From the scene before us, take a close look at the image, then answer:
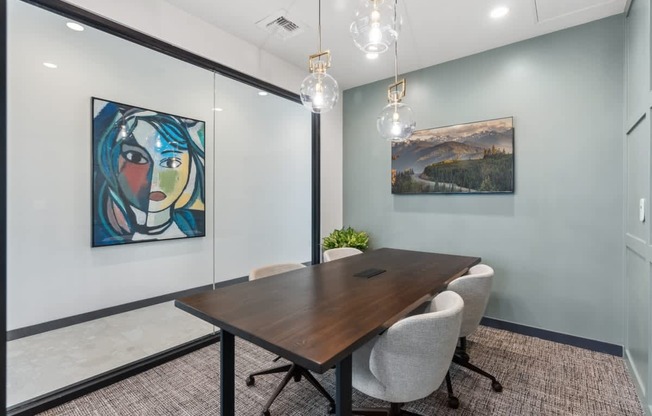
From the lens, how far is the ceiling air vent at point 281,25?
270 centimetres

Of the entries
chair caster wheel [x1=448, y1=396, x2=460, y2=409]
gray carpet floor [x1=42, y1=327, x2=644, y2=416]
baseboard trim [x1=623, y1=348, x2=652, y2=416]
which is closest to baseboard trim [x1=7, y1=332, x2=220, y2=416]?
gray carpet floor [x1=42, y1=327, x2=644, y2=416]

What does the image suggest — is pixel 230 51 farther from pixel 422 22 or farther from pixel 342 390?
pixel 342 390

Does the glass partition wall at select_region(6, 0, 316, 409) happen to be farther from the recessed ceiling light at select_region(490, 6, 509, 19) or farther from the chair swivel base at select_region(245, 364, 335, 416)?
the recessed ceiling light at select_region(490, 6, 509, 19)

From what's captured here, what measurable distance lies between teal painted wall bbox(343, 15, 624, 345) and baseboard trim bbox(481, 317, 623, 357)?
0.15 ft

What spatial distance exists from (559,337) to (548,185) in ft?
4.70

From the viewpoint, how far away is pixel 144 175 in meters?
2.87

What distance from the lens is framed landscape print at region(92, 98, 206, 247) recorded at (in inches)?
102

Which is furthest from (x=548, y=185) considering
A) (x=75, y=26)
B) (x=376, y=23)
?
(x=75, y=26)

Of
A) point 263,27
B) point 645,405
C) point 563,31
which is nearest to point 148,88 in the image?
point 263,27

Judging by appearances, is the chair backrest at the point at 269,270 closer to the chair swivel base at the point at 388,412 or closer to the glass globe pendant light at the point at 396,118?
the chair swivel base at the point at 388,412

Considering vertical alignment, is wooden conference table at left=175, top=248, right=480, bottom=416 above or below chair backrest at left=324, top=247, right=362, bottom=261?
below

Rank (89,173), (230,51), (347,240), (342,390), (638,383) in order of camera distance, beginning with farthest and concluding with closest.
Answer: (347,240) → (230,51) → (89,173) → (638,383) → (342,390)

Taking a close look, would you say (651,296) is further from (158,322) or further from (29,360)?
(29,360)

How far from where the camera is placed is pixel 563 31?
2.82m
